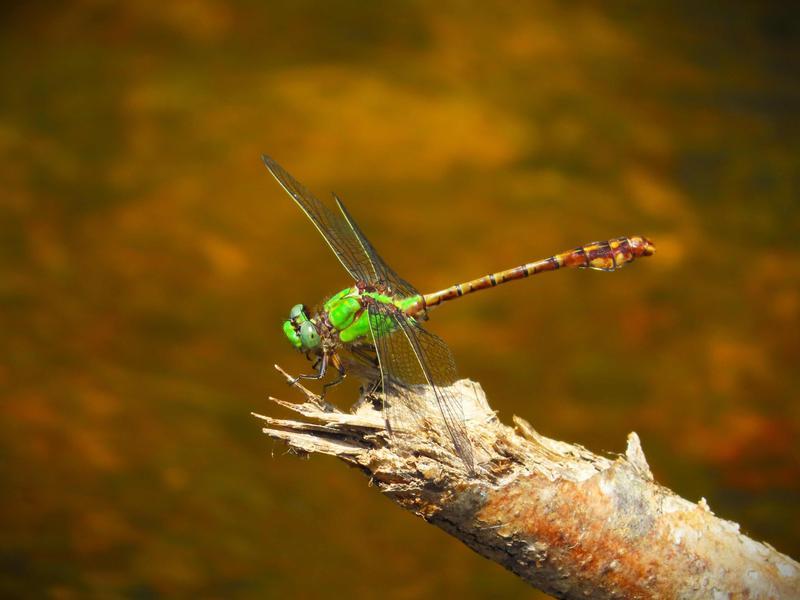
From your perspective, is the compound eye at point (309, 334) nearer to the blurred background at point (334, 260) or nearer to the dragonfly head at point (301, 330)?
the dragonfly head at point (301, 330)

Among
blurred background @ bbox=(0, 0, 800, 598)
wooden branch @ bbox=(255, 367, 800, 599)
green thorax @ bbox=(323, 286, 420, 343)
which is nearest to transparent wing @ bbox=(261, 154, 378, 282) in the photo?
green thorax @ bbox=(323, 286, 420, 343)

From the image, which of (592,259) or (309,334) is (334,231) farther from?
(592,259)

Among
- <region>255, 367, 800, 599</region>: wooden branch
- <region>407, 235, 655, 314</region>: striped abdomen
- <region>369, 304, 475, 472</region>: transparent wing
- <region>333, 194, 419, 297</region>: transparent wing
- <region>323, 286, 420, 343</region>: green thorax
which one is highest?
<region>407, 235, 655, 314</region>: striped abdomen

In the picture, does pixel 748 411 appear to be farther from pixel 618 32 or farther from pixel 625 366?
pixel 618 32

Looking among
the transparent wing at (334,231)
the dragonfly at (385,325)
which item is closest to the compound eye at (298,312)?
the dragonfly at (385,325)

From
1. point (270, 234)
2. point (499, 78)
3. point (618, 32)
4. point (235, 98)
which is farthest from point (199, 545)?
point (618, 32)

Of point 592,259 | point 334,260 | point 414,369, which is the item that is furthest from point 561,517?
point 334,260

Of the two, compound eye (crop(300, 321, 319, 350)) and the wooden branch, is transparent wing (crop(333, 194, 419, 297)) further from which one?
the wooden branch
